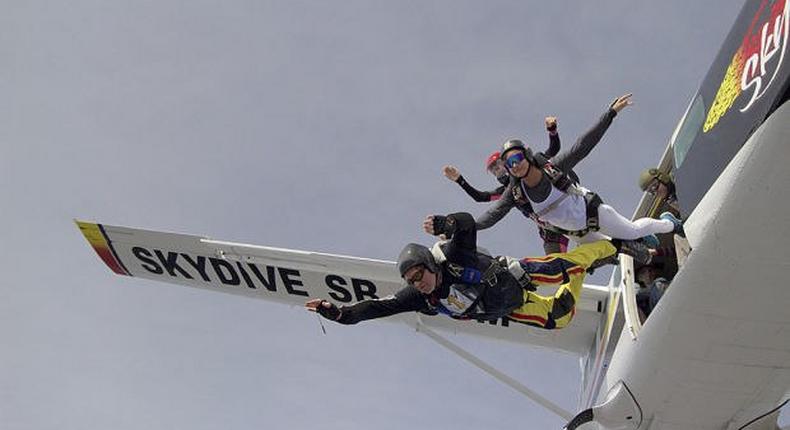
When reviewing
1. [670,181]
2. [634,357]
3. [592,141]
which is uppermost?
[592,141]

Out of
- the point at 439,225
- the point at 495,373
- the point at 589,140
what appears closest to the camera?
the point at 439,225

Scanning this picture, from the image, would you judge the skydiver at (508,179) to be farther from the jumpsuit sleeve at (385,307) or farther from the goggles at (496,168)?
the jumpsuit sleeve at (385,307)

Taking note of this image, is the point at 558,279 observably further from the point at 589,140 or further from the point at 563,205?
the point at 589,140

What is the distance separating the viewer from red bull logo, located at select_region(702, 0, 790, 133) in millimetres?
4484

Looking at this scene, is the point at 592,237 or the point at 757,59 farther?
the point at 592,237

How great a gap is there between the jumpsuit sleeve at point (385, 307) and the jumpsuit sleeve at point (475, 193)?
179 cm

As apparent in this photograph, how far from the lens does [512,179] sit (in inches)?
247

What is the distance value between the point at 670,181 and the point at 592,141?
949 mm

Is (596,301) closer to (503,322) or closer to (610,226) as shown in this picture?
(503,322)

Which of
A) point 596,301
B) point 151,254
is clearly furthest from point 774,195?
point 151,254

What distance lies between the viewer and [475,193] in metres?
7.92

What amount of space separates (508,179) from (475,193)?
618 millimetres

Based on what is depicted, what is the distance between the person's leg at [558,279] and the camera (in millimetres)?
6207

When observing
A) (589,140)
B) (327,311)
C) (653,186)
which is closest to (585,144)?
(589,140)
